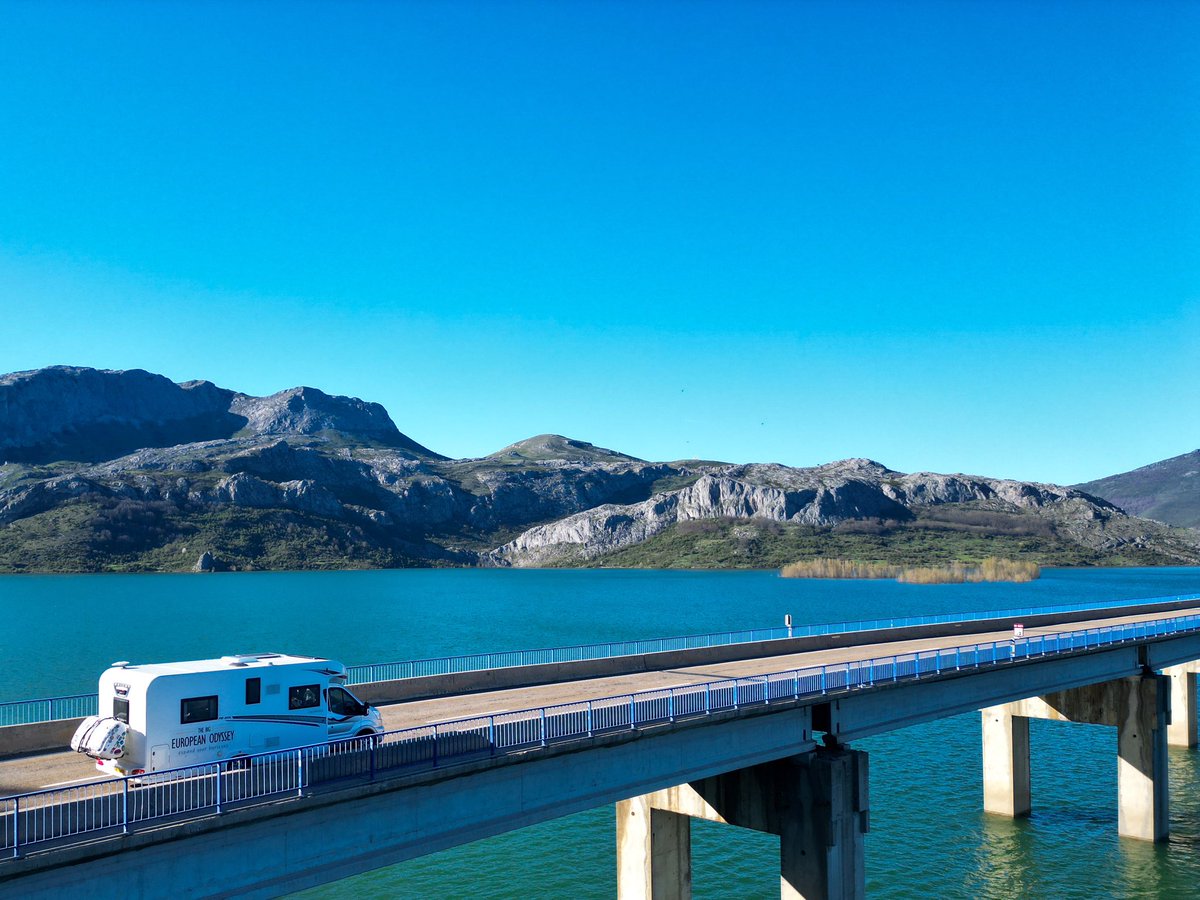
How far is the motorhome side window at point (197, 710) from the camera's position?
18828mm

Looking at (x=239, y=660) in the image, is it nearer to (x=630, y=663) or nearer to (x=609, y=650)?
(x=630, y=663)

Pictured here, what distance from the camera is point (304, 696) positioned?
2077cm

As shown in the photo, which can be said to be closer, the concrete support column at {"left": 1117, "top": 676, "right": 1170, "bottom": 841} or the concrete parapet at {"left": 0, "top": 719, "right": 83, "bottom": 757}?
the concrete parapet at {"left": 0, "top": 719, "right": 83, "bottom": 757}

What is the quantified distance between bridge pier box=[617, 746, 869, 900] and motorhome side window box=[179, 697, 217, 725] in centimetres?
1506

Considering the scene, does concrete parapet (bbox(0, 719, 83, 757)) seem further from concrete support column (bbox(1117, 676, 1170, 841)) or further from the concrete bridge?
concrete support column (bbox(1117, 676, 1170, 841))

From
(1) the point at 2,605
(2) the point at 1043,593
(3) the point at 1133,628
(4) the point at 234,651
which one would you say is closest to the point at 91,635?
(4) the point at 234,651

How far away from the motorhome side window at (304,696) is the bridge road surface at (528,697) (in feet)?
12.9

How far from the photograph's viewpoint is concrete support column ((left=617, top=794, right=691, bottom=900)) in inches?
1139

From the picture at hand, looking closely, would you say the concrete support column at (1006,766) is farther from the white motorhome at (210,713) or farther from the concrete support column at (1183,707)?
the white motorhome at (210,713)

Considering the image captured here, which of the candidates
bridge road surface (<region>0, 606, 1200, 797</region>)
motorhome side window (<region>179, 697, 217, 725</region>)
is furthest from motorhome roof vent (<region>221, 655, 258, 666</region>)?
bridge road surface (<region>0, 606, 1200, 797</region>)

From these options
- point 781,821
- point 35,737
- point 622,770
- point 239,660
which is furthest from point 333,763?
point 781,821

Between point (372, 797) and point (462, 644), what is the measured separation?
259 feet

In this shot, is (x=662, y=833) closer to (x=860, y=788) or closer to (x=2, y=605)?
(x=860, y=788)

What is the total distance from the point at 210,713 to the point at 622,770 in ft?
33.3
